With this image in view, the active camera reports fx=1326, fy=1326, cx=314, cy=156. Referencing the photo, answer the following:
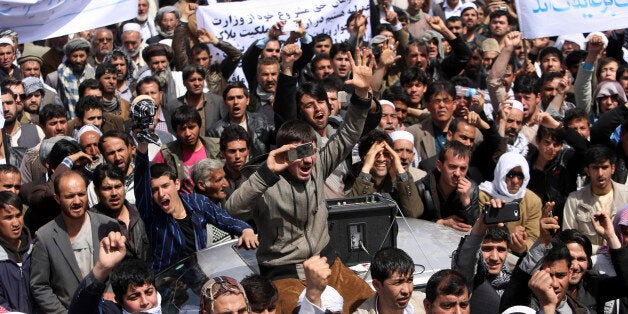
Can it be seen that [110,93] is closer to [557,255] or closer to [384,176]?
[384,176]

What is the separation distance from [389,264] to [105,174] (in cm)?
250

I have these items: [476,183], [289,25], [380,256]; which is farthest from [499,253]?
[289,25]

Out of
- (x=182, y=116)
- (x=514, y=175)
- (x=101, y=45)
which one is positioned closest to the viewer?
(x=514, y=175)

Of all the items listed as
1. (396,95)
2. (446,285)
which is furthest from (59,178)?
(396,95)

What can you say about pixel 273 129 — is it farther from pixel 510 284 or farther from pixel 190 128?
pixel 510 284

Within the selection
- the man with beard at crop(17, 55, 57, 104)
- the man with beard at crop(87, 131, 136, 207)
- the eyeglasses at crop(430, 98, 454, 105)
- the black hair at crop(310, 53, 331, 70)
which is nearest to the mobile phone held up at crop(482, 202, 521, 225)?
the man with beard at crop(87, 131, 136, 207)

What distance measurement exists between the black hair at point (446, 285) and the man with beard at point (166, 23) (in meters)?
8.08

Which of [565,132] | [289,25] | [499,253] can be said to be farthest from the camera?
[289,25]

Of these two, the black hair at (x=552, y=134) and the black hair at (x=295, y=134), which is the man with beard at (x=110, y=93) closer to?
the black hair at (x=552, y=134)

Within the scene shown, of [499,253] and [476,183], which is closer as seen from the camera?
[499,253]

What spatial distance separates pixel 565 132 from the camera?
10844mm

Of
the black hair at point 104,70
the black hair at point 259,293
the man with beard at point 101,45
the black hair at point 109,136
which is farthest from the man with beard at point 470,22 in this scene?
the black hair at point 259,293

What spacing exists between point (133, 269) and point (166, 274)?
73 cm

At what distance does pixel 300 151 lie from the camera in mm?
7152
